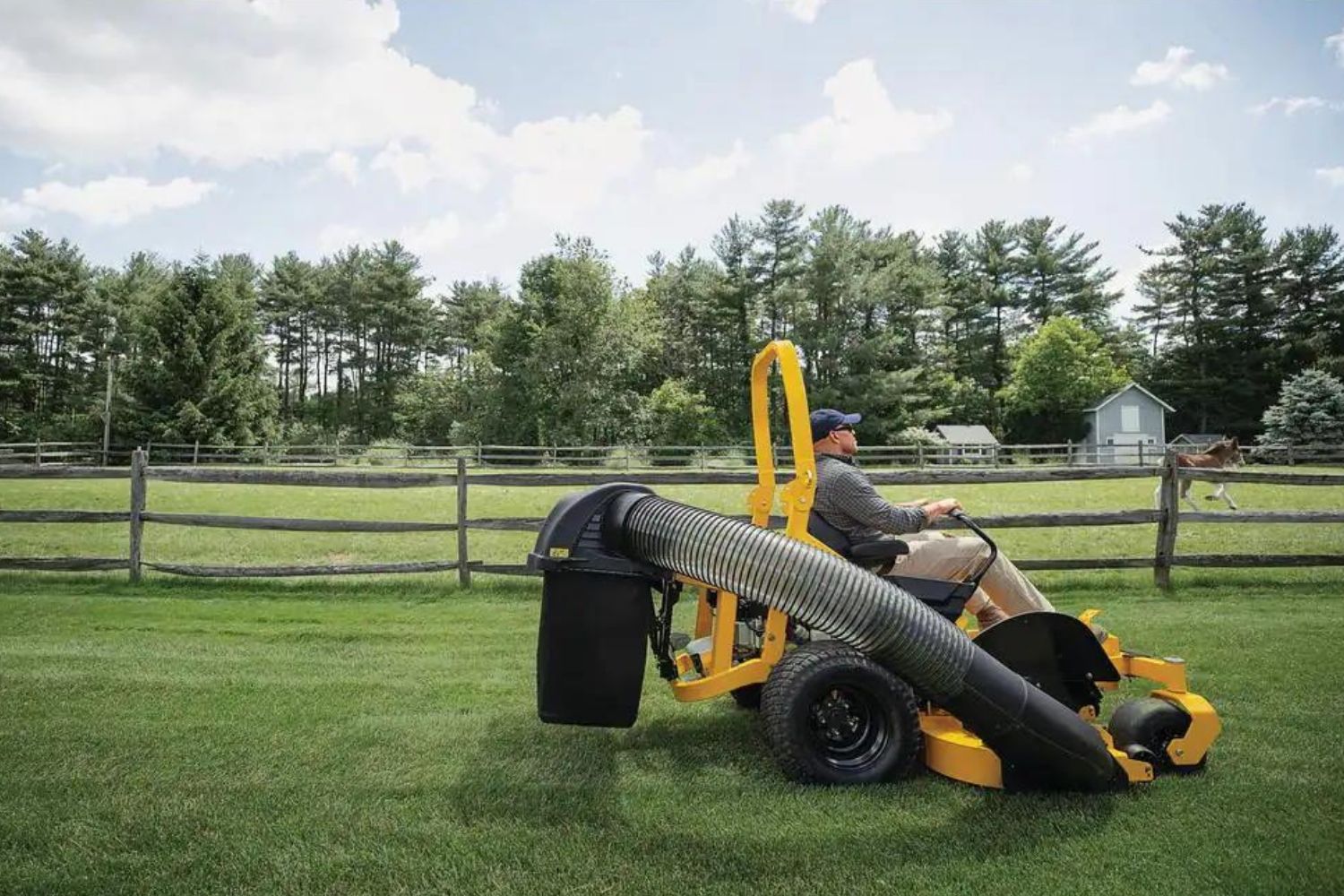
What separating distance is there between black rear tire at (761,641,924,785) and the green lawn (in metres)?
0.12

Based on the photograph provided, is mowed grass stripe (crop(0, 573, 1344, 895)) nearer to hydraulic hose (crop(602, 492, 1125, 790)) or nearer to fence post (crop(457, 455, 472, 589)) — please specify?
hydraulic hose (crop(602, 492, 1125, 790))

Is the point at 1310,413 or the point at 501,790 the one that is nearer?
the point at 501,790

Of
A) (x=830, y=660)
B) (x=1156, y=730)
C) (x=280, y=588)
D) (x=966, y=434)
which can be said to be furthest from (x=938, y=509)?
(x=966, y=434)

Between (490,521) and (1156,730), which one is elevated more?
(490,521)

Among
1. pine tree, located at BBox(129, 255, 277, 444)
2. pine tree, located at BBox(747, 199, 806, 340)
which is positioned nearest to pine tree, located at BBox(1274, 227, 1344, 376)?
pine tree, located at BBox(747, 199, 806, 340)

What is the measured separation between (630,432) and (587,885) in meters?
40.6

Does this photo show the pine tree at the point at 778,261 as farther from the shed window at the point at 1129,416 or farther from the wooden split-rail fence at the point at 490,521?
the wooden split-rail fence at the point at 490,521

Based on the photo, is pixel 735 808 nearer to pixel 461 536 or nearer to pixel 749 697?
pixel 749 697

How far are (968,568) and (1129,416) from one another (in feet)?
164

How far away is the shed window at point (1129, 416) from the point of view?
48531 mm

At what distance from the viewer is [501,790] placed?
3.77 meters

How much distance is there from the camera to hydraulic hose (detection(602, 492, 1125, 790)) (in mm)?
3539

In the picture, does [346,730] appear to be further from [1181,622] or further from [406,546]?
[406,546]

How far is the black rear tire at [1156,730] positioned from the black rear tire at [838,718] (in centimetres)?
88
